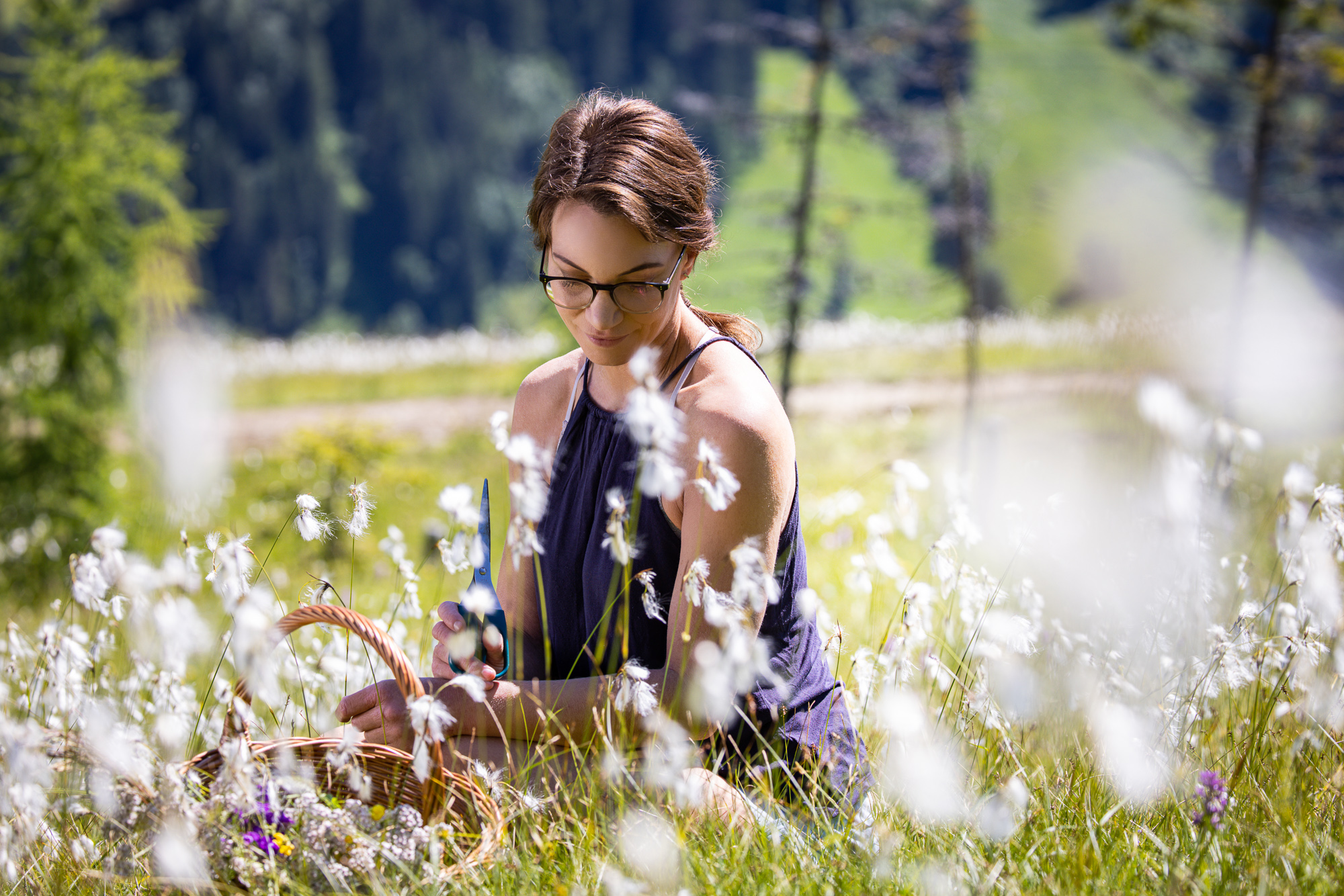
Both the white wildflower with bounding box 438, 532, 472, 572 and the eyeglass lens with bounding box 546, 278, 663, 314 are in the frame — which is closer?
the white wildflower with bounding box 438, 532, 472, 572

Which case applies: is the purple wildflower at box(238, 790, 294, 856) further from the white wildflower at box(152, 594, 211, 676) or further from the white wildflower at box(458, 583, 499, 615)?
the white wildflower at box(458, 583, 499, 615)

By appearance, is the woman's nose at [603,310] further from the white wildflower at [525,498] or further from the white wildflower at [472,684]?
the white wildflower at [472,684]

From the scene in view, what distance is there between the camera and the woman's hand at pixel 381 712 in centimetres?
204

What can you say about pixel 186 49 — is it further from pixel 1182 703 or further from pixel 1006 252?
pixel 1182 703

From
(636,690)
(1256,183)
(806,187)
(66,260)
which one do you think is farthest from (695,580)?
(1256,183)

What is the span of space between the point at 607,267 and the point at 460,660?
37.5 inches

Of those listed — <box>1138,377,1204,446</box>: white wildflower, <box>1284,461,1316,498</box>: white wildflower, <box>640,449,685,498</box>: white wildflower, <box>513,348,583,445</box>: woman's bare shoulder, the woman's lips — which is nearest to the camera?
<box>640,449,685,498</box>: white wildflower

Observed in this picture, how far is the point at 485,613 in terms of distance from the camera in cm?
203

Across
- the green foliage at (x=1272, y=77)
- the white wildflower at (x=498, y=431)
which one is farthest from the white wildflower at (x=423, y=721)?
the green foliage at (x=1272, y=77)

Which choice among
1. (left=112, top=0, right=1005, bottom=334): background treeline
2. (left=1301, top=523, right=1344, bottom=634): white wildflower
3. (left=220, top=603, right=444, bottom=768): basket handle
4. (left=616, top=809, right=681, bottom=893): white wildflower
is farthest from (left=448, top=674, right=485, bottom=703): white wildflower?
(left=112, top=0, right=1005, bottom=334): background treeline

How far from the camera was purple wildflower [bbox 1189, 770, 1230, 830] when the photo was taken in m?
1.80

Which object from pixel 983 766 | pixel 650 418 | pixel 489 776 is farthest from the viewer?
pixel 983 766

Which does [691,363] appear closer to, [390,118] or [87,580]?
[87,580]

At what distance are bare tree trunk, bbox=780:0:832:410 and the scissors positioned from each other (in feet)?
21.4
